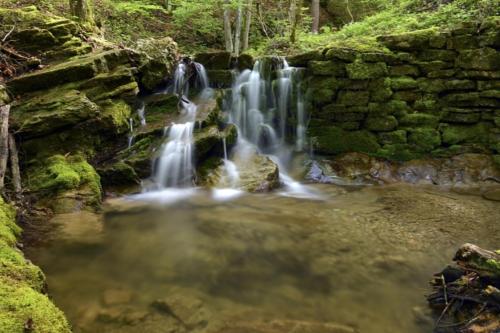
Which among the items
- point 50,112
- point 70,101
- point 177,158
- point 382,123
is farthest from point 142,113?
point 382,123

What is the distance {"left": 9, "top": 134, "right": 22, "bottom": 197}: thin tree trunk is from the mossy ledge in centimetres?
297

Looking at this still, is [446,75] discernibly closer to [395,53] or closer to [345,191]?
[395,53]

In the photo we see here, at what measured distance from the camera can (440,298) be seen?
3.95m

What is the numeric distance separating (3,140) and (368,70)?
24.6ft

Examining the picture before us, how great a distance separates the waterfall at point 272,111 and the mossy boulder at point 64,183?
Answer: 4.14 m

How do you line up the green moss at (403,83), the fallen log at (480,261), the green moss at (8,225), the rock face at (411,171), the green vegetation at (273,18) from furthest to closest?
the green vegetation at (273,18) < the green moss at (403,83) < the rock face at (411,171) < the green moss at (8,225) < the fallen log at (480,261)

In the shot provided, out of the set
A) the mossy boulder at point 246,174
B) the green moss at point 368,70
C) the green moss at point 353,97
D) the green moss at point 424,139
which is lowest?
the mossy boulder at point 246,174

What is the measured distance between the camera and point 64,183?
6840mm

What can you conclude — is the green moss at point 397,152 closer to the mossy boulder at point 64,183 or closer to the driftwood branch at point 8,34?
the mossy boulder at point 64,183

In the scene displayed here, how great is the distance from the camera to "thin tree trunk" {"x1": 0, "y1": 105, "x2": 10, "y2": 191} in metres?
6.32

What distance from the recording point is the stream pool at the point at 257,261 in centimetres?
373

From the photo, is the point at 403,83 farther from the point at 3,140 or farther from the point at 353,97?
the point at 3,140

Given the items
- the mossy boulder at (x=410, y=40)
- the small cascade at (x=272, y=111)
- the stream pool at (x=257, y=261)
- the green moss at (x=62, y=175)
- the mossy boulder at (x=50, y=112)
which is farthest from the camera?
the small cascade at (x=272, y=111)

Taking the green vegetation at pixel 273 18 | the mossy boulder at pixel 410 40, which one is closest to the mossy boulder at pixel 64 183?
the green vegetation at pixel 273 18
